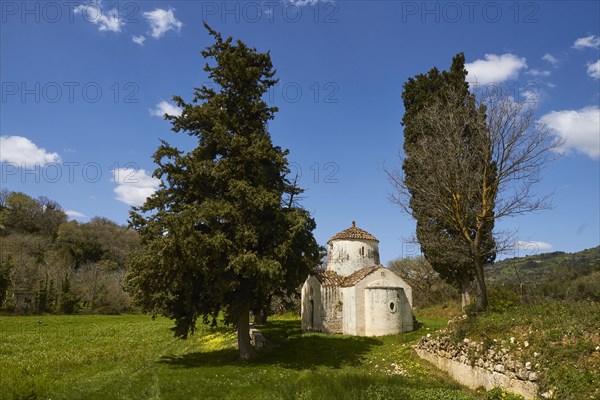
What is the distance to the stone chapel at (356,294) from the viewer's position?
2906 centimetres

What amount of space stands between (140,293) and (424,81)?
24838 mm

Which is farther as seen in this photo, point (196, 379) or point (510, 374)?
point (196, 379)

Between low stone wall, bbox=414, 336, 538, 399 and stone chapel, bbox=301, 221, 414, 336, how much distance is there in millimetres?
8123

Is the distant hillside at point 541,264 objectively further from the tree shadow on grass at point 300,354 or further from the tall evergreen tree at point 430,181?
the tree shadow on grass at point 300,354

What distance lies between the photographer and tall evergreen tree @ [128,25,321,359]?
20062mm

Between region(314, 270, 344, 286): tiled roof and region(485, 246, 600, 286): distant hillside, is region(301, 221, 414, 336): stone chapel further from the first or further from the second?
region(485, 246, 600, 286): distant hillside

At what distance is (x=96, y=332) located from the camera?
3747 cm

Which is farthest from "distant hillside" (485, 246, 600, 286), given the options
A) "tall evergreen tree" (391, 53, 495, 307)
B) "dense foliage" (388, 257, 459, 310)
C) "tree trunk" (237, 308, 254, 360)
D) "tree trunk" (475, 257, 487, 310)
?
"tree trunk" (237, 308, 254, 360)

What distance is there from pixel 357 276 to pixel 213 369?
572 inches

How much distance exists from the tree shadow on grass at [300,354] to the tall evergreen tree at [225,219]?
138 centimetres

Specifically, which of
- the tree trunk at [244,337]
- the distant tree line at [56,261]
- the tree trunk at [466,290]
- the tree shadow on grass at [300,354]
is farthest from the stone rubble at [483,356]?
the distant tree line at [56,261]

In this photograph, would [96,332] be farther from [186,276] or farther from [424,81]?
[424,81]

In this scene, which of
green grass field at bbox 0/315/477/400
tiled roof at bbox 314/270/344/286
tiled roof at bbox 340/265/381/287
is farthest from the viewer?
tiled roof at bbox 314/270/344/286

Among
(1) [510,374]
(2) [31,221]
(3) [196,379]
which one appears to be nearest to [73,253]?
(2) [31,221]
